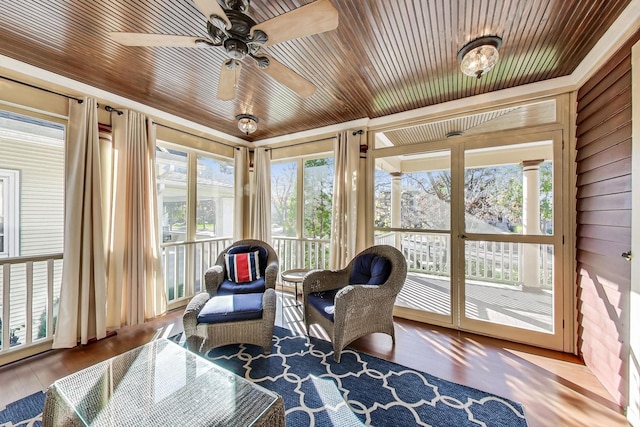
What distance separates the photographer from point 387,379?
204cm

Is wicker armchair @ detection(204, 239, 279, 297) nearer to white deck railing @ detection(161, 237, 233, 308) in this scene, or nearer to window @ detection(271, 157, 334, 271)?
white deck railing @ detection(161, 237, 233, 308)

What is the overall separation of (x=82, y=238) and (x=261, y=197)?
2.25 m

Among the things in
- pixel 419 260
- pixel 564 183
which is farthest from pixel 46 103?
pixel 564 183

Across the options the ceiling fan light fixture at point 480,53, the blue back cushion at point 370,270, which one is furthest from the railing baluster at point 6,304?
the ceiling fan light fixture at point 480,53

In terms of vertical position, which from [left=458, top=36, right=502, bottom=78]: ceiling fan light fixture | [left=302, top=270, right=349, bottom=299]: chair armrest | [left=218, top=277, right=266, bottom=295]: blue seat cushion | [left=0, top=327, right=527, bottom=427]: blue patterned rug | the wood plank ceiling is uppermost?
the wood plank ceiling

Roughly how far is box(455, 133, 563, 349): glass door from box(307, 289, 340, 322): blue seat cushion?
1474 mm

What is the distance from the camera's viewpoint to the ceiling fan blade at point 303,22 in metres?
1.28

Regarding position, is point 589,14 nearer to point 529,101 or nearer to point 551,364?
point 529,101

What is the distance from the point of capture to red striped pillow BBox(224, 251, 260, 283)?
10.2ft

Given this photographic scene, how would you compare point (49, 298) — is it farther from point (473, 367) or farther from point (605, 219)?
point (605, 219)

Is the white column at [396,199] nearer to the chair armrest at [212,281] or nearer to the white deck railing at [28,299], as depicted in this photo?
the chair armrest at [212,281]

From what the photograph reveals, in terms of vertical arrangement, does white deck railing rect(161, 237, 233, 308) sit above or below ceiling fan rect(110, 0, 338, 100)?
below

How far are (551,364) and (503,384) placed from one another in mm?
654

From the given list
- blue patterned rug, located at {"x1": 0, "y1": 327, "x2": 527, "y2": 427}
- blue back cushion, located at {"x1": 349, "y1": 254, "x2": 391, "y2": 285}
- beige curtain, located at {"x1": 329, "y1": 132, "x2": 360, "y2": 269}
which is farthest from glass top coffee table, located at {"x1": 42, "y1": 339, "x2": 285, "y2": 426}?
beige curtain, located at {"x1": 329, "y1": 132, "x2": 360, "y2": 269}
